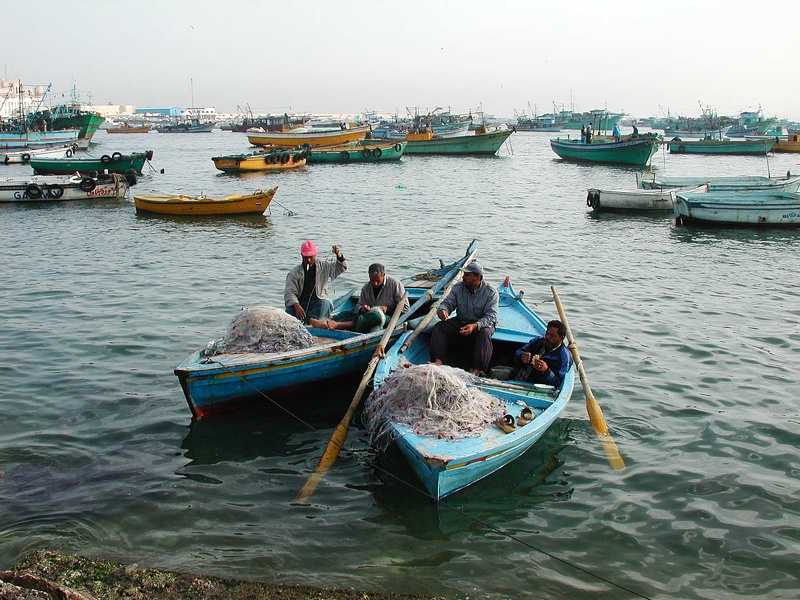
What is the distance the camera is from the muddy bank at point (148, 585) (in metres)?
4.98

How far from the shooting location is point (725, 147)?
2485 inches

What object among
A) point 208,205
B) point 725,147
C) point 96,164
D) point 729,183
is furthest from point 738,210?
point 725,147

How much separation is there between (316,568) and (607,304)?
381 inches

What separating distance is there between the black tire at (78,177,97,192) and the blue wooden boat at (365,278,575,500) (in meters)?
24.0

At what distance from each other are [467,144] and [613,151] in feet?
49.2

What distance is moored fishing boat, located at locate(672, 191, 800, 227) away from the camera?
70.8ft

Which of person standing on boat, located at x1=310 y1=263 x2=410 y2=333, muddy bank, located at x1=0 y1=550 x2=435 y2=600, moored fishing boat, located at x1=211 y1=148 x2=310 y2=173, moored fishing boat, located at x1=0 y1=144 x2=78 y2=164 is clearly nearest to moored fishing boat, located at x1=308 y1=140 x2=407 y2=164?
moored fishing boat, located at x1=211 y1=148 x2=310 y2=173

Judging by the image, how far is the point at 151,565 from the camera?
5750mm

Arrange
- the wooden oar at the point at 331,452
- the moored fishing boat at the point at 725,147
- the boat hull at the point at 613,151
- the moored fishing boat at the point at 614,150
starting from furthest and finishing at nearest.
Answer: the moored fishing boat at the point at 725,147
the boat hull at the point at 613,151
the moored fishing boat at the point at 614,150
the wooden oar at the point at 331,452

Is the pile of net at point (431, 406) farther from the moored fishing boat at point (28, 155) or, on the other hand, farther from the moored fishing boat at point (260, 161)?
the moored fishing boat at point (28, 155)

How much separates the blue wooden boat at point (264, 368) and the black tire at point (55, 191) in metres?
23.2

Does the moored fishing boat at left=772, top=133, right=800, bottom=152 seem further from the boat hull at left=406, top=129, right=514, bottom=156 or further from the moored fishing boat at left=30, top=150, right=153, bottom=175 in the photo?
the moored fishing boat at left=30, top=150, right=153, bottom=175

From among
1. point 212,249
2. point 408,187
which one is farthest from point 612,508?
point 408,187

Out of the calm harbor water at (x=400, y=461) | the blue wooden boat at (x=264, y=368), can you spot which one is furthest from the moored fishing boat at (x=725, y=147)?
the blue wooden boat at (x=264, y=368)
